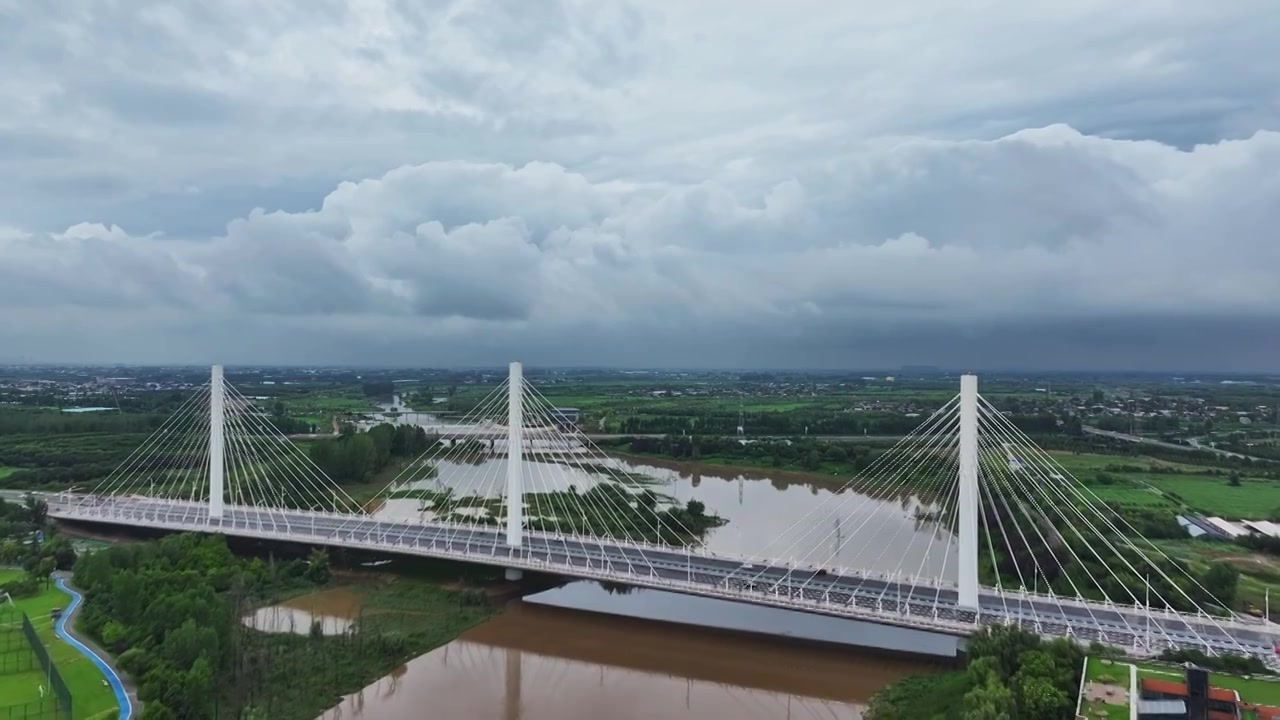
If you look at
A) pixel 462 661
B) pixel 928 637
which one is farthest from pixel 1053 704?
pixel 462 661

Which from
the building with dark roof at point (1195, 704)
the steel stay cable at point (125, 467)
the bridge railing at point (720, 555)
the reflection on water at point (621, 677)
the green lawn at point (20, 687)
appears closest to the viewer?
the building with dark roof at point (1195, 704)

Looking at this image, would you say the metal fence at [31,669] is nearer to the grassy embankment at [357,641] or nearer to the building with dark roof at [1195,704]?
the grassy embankment at [357,641]

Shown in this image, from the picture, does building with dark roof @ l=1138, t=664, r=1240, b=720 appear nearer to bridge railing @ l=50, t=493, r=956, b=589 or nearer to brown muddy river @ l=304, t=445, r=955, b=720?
brown muddy river @ l=304, t=445, r=955, b=720

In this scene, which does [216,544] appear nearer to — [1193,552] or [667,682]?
[667,682]

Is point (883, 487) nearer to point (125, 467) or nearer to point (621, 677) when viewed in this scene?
point (621, 677)

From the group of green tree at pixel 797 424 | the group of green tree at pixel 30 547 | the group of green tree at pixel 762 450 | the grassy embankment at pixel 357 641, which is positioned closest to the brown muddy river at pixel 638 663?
the grassy embankment at pixel 357 641

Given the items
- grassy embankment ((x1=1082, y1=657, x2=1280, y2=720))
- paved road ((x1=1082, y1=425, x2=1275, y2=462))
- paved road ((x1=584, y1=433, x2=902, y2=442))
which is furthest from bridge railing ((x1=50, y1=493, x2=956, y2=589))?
paved road ((x1=1082, y1=425, x2=1275, y2=462))
